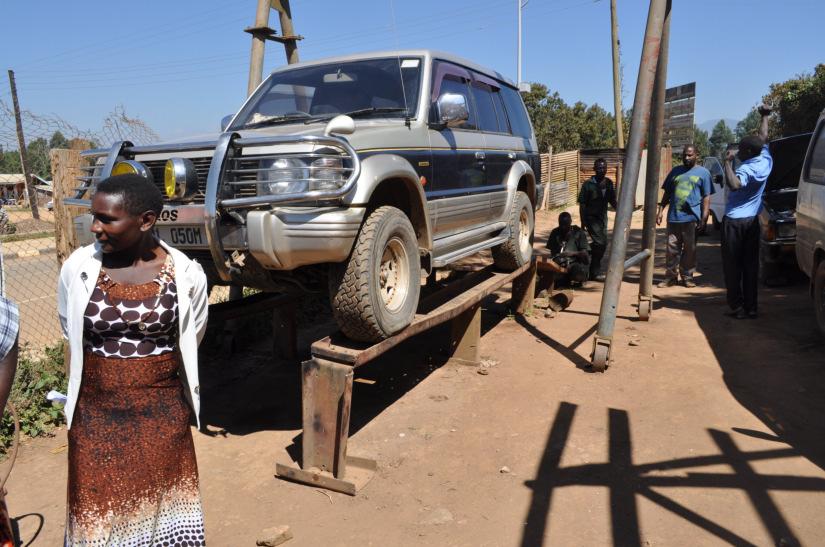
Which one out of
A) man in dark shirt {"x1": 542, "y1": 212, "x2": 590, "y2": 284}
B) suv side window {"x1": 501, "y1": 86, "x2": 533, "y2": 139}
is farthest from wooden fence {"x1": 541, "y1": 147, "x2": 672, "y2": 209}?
suv side window {"x1": 501, "y1": 86, "x2": 533, "y2": 139}

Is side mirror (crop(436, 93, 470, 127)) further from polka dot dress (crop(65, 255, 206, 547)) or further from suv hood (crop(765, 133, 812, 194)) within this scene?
suv hood (crop(765, 133, 812, 194))

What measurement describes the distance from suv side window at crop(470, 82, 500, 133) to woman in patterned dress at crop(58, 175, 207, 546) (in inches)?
159

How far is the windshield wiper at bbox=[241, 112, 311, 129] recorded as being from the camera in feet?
15.2

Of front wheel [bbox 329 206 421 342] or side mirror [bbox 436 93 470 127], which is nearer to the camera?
front wheel [bbox 329 206 421 342]

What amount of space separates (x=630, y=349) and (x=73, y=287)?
5232mm

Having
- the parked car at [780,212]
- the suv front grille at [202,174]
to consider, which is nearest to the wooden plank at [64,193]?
the suv front grille at [202,174]

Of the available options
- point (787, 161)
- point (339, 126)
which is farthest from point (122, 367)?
point (787, 161)

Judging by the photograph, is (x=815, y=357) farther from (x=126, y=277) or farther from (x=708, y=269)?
(x=126, y=277)

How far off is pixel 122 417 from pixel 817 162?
6599 millimetres

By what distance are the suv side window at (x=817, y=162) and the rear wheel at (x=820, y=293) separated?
0.81 meters

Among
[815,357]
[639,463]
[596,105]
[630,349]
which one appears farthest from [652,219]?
[596,105]

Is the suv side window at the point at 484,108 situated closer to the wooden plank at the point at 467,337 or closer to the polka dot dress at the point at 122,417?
the wooden plank at the point at 467,337

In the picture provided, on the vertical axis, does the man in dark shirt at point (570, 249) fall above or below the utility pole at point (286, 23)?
below

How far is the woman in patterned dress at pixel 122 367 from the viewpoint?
225 centimetres
